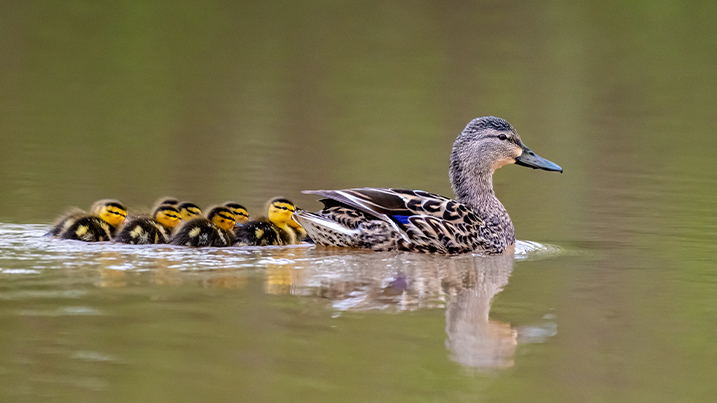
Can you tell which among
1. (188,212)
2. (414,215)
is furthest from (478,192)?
(188,212)

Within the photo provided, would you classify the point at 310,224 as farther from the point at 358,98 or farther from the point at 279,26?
the point at 279,26

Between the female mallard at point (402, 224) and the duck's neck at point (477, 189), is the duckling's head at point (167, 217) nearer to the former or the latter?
the female mallard at point (402, 224)

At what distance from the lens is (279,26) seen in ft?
70.4

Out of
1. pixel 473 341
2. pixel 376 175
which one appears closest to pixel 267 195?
pixel 376 175

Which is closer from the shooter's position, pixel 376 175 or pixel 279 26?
pixel 376 175

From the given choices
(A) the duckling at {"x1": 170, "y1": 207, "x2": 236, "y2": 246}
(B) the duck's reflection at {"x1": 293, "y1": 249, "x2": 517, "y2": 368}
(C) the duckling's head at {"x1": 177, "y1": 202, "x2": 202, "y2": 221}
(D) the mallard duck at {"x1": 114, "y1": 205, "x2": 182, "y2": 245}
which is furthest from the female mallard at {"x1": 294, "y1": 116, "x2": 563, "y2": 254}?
(D) the mallard duck at {"x1": 114, "y1": 205, "x2": 182, "y2": 245}

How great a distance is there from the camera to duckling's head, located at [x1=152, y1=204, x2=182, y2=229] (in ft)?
21.3

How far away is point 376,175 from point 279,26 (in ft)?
42.4

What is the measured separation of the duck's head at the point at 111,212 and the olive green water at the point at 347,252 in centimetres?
38

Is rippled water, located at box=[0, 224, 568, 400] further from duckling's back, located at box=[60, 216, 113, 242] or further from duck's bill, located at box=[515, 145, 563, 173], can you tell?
duck's bill, located at box=[515, 145, 563, 173]

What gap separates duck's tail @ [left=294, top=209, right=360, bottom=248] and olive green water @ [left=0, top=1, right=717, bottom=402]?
117 millimetres

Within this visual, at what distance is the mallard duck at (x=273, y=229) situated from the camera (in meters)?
6.40

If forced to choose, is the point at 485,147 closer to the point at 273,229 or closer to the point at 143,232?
the point at 273,229

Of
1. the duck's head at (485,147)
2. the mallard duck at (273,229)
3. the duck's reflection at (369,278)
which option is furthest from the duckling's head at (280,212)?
the duck's head at (485,147)
